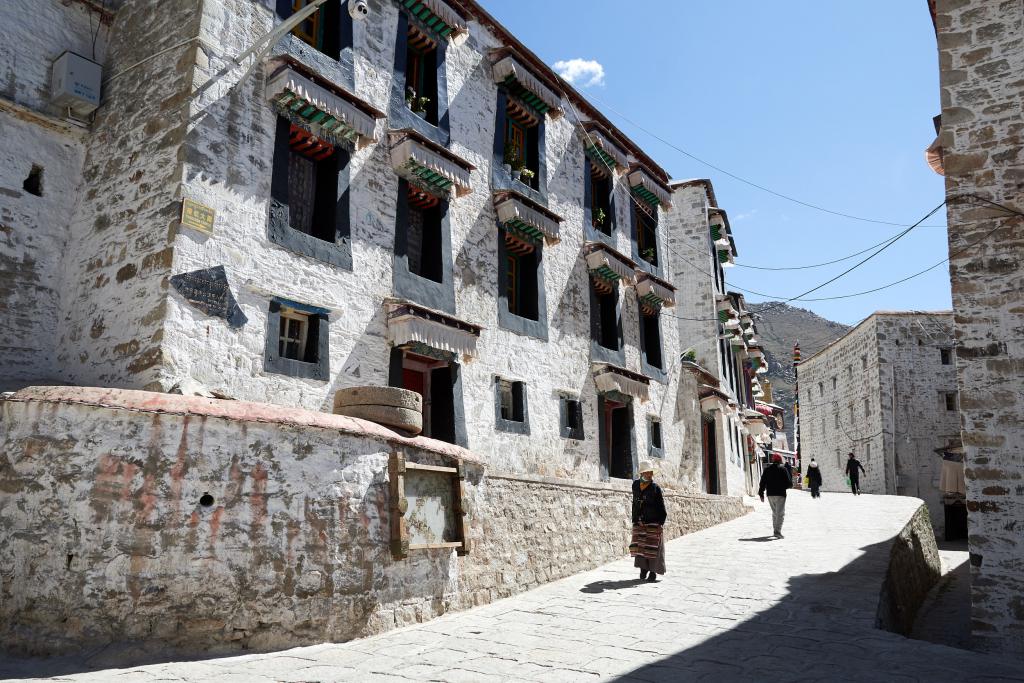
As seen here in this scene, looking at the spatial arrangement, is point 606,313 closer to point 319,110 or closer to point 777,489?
point 777,489

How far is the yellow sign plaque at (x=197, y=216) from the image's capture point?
8391 mm

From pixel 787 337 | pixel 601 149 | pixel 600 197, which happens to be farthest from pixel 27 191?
pixel 787 337

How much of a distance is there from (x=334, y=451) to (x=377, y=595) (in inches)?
61.9

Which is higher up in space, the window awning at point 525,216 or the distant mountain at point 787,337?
the distant mountain at point 787,337

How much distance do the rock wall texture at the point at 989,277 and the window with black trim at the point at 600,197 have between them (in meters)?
8.38

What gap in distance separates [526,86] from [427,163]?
422 cm

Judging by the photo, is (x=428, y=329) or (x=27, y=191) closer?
(x=27, y=191)

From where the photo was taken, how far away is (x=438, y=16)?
488 inches

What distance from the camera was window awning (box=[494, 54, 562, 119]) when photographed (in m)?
14.1

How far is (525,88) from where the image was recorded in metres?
14.6

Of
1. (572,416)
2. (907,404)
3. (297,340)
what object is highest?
(907,404)

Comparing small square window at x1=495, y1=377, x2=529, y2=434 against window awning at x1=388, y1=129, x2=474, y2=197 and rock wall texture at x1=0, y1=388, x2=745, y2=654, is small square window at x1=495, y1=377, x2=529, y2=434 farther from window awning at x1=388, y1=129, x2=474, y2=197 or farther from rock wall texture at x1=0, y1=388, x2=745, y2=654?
rock wall texture at x1=0, y1=388, x2=745, y2=654

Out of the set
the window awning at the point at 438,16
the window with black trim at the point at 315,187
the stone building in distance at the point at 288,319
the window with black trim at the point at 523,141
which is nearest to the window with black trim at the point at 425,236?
the stone building in distance at the point at 288,319

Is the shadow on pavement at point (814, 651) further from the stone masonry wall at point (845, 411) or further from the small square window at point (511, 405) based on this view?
the stone masonry wall at point (845, 411)
